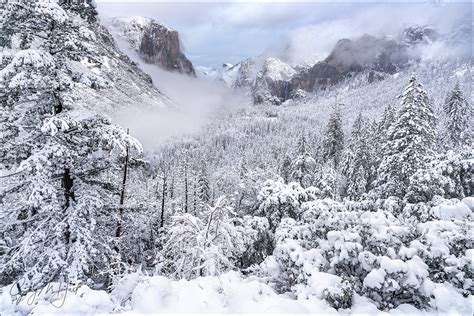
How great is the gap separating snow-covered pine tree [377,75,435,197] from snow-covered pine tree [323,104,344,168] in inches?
693

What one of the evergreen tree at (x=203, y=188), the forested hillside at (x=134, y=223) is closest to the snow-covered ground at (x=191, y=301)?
the forested hillside at (x=134, y=223)

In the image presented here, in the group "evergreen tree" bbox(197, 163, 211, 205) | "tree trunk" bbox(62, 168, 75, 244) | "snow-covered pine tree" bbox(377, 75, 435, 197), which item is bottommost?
"evergreen tree" bbox(197, 163, 211, 205)

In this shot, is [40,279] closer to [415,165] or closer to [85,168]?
[85,168]

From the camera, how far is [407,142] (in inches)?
781

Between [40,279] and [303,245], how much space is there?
20.8 feet

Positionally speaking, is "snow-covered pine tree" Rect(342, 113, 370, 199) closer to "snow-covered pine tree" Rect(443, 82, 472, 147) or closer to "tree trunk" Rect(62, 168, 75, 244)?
"snow-covered pine tree" Rect(443, 82, 472, 147)

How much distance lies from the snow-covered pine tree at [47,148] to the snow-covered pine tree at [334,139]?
107 feet

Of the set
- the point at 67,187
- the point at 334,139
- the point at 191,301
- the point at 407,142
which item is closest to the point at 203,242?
the point at 191,301

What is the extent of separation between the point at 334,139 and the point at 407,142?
63.0ft

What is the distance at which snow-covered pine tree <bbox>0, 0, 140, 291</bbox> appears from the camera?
8.12 metres

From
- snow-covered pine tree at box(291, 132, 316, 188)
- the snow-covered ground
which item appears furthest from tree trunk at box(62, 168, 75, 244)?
snow-covered pine tree at box(291, 132, 316, 188)

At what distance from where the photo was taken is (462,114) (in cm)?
3069

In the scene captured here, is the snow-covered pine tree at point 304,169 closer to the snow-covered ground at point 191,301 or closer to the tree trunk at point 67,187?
the tree trunk at point 67,187

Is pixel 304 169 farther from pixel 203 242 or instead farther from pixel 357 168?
pixel 203 242
